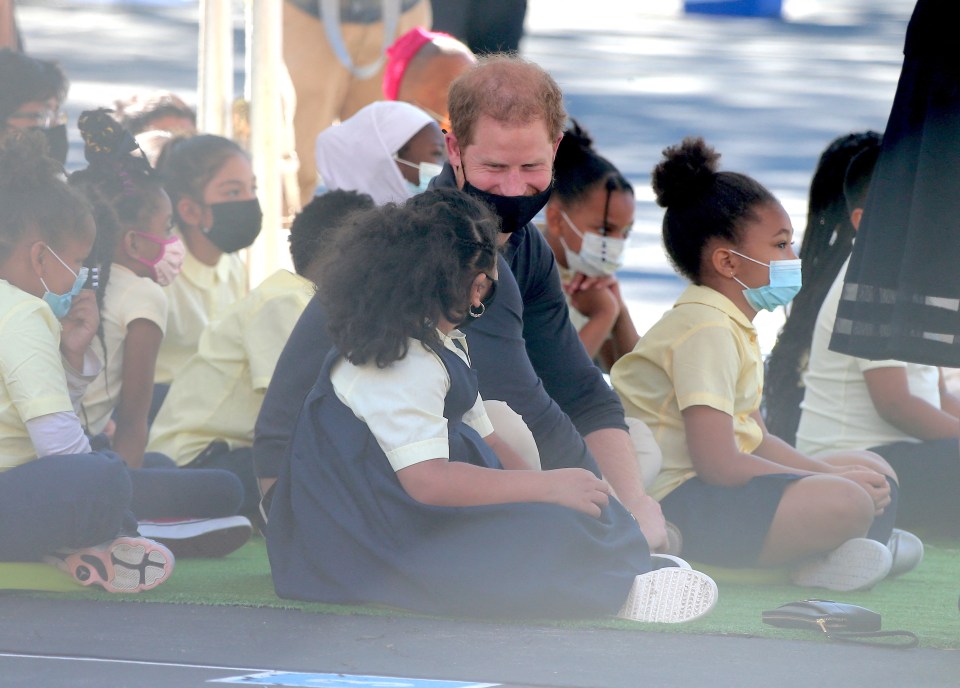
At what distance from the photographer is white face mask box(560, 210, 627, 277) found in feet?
15.7

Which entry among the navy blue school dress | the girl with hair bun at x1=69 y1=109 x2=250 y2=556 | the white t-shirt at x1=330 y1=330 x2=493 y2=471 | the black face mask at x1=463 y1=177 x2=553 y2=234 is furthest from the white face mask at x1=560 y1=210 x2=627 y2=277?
the white t-shirt at x1=330 y1=330 x2=493 y2=471

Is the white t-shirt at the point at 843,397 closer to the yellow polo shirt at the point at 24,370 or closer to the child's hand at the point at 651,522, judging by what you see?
the child's hand at the point at 651,522

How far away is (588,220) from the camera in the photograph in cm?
477

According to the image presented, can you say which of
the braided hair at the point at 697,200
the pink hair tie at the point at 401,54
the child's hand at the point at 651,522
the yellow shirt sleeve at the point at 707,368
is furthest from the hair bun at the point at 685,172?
the pink hair tie at the point at 401,54

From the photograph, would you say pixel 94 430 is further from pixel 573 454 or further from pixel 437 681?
pixel 437 681

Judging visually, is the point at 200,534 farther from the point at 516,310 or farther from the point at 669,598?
the point at 669,598

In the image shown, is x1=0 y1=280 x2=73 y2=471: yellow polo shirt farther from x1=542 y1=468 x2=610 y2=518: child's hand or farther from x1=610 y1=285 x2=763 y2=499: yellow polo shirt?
x1=610 y1=285 x2=763 y2=499: yellow polo shirt

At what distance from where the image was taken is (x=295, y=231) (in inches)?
141

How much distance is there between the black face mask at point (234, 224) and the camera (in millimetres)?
4445

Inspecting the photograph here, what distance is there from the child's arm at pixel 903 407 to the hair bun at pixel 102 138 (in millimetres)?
Result: 1963

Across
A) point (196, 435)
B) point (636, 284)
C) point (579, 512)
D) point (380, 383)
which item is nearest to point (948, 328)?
point (579, 512)

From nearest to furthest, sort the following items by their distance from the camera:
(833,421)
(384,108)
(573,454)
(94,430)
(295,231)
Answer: (573,454)
(295,231)
(94,430)
(833,421)
(384,108)

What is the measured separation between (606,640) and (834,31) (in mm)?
15540

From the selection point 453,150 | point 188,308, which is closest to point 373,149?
point 188,308
